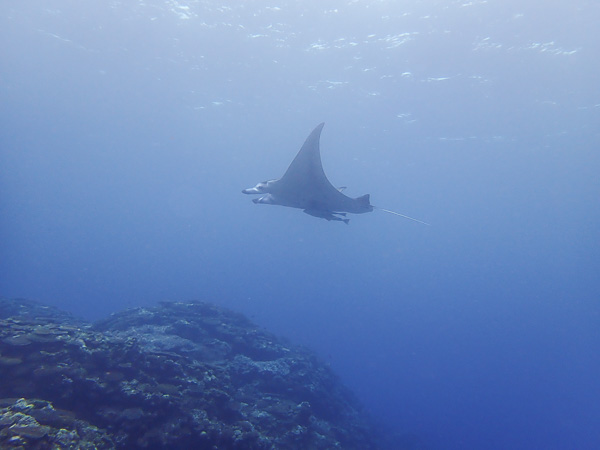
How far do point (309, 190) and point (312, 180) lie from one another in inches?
15.3

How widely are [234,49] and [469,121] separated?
1942 centimetres

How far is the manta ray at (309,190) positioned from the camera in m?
8.52

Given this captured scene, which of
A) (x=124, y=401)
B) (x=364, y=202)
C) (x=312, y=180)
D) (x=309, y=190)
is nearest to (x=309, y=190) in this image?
(x=309, y=190)

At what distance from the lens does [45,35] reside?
27938mm

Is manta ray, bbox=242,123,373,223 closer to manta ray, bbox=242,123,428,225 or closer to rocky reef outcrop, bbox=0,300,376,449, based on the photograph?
manta ray, bbox=242,123,428,225

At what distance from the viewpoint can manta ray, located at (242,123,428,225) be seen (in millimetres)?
8523

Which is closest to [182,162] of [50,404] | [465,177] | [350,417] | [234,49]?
[234,49]

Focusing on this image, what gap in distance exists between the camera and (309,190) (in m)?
9.17

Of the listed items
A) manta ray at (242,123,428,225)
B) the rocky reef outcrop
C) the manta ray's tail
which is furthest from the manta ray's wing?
the rocky reef outcrop

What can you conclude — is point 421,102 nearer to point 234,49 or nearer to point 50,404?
point 234,49

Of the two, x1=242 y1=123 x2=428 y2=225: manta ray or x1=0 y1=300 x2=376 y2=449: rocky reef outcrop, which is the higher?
x1=242 y1=123 x2=428 y2=225: manta ray

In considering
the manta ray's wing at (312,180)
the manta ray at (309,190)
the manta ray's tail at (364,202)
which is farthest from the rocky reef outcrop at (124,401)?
the manta ray's tail at (364,202)

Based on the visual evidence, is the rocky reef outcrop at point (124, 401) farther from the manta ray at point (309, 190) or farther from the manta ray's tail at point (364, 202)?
the manta ray's tail at point (364, 202)

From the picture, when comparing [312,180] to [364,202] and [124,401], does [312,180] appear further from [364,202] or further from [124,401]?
[124,401]
